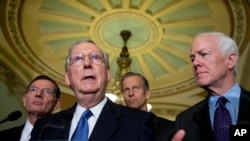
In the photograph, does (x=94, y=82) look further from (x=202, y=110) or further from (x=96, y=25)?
(x=96, y=25)

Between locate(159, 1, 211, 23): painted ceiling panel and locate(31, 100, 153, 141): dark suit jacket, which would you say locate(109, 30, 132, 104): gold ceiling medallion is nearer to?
locate(159, 1, 211, 23): painted ceiling panel

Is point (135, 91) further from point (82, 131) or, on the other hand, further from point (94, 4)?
point (94, 4)

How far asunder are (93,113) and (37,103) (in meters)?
1.02

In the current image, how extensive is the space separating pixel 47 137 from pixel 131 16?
5.66 metres

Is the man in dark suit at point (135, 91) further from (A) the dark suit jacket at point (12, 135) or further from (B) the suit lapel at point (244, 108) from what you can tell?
(B) the suit lapel at point (244, 108)

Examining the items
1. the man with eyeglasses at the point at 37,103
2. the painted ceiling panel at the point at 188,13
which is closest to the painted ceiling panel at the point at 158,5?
the painted ceiling panel at the point at 188,13

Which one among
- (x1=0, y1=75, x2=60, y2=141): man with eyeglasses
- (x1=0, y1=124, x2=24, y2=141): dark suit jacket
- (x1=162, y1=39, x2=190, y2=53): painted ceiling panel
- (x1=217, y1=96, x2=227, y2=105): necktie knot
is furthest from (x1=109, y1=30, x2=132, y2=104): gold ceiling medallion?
(x1=217, y1=96, x2=227, y2=105): necktie knot

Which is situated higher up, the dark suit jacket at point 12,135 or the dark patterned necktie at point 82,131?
the dark patterned necktie at point 82,131

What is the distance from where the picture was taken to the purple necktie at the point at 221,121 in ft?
6.70

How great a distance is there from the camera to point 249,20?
703cm

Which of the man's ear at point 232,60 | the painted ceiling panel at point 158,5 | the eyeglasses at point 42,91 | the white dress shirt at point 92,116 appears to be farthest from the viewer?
the painted ceiling panel at point 158,5

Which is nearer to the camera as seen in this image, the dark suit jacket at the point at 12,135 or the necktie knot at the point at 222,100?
the necktie knot at the point at 222,100

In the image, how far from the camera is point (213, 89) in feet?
7.53

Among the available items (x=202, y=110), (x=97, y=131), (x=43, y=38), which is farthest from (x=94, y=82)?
(x=43, y=38)
